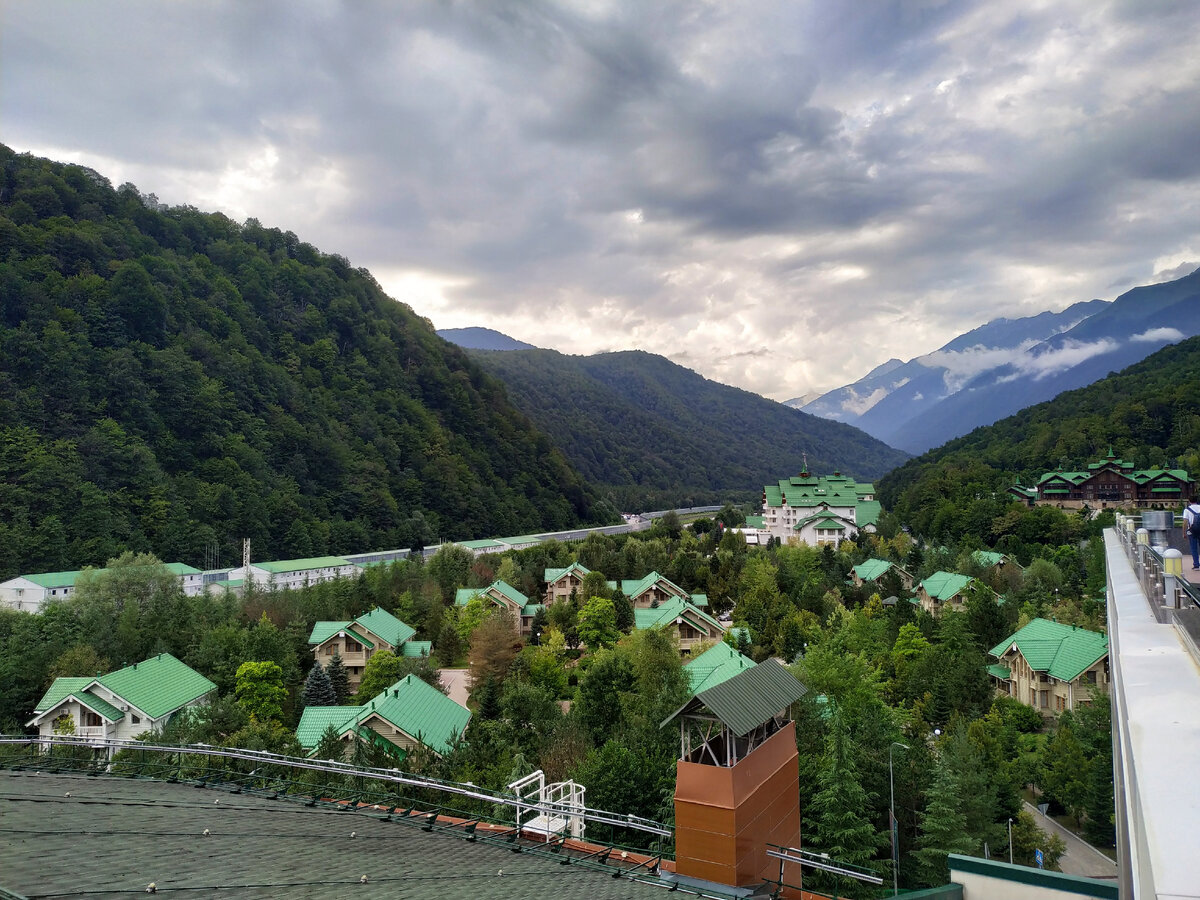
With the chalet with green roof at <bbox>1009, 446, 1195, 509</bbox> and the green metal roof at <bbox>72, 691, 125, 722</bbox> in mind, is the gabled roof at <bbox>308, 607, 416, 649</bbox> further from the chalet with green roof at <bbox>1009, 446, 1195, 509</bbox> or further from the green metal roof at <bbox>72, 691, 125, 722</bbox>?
the chalet with green roof at <bbox>1009, 446, 1195, 509</bbox>

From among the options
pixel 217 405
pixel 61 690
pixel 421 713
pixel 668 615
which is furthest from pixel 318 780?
pixel 217 405

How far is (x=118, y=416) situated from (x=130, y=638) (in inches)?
1446

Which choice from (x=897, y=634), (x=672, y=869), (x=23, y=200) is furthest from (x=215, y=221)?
(x=672, y=869)

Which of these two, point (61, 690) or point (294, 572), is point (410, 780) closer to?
point (61, 690)

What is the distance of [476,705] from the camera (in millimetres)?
23703

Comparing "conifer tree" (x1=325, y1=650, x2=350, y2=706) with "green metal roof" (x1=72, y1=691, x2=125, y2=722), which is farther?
"conifer tree" (x1=325, y1=650, x2=350, y2=706)

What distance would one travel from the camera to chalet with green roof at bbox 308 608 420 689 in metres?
30.4

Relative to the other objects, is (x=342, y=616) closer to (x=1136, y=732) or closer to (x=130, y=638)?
(x=130, y=638)

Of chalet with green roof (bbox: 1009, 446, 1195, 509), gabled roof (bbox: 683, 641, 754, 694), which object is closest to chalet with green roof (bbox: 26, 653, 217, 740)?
gabled roof (bbox: 683, 641, 754, 694)

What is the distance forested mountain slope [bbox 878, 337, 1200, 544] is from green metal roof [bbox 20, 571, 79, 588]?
57.2 meters

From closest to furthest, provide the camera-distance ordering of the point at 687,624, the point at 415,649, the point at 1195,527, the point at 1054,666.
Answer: the point at 1195,527, the point at 1054,666, the point at 415,649, the point at 687,624

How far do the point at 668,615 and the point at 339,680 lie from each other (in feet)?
46.0

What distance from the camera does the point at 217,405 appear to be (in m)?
63.6

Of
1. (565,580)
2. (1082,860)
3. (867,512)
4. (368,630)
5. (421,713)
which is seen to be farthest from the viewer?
(867,512)
